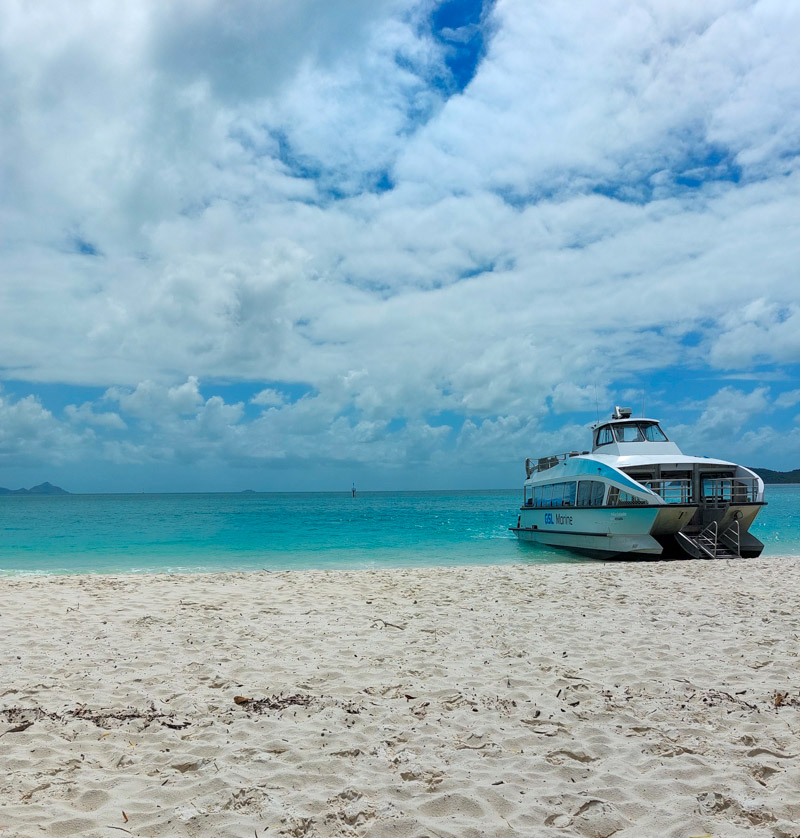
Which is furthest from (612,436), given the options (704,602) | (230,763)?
(230,763)

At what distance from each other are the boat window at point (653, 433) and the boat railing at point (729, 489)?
111 inches

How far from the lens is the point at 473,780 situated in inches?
166

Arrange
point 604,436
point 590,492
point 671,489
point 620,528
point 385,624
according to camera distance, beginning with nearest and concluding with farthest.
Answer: point 385,624 < point 671,489 < point 620,528 < point 590,492 < point 604,436

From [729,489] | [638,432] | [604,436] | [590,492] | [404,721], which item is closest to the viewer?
[404,721]

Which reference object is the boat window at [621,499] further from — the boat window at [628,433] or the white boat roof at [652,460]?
the boat window at [628,433]

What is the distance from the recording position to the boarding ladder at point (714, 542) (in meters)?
19.4

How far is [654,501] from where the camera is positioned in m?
19.3

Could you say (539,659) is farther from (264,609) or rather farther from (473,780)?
(264,609)

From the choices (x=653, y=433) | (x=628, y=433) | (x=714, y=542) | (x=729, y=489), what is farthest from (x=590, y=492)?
(x=729, y=489)

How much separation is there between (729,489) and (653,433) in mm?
3395

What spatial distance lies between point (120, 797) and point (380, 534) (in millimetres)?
33931

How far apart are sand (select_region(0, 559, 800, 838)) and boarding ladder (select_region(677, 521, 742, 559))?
10195 millimetres

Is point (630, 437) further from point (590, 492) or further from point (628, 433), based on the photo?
Answer: point (590, 492)

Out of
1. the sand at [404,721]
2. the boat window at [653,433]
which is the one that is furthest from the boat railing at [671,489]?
the sand at [404,721]
